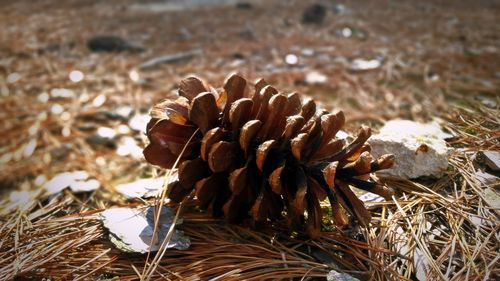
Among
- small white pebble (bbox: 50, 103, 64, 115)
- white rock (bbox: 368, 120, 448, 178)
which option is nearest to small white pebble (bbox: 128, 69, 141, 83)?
small white pebble (bbox: 50, 103, 64, 115)

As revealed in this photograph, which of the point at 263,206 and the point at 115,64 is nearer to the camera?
the point at 263,206

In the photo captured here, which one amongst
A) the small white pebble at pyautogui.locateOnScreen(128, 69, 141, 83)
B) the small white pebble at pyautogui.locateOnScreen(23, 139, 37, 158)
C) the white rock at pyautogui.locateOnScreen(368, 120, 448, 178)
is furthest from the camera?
the small white pebble at pyautogui.locateOnScreen(128, 69, 141, 83)

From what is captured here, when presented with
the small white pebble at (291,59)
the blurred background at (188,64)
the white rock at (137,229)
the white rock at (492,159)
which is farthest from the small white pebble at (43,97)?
the white rock at (492,159)

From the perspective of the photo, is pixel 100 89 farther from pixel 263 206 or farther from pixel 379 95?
pixel 263 206

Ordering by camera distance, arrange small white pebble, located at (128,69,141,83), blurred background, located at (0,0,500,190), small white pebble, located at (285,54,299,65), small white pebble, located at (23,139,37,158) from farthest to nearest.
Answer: small white pebble, located at (285,54,299,65) < small white pebble, located at (128,69,141,83) < blurred background, located at (0,0,500,190) < small white pebble, located at (23,139,37,158)

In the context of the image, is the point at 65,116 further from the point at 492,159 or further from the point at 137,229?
the point at 492,159

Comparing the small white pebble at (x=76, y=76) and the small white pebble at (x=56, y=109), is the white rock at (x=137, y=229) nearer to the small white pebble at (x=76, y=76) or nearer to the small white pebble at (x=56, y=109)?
the small white pebble at (x=56, y=109)

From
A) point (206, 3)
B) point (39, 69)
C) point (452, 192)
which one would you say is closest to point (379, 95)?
point (452, 192)

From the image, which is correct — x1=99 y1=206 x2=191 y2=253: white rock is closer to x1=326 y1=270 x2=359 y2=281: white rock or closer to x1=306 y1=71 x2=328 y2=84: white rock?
x1=326 y1=270 x2=359 y2=281: white rock
